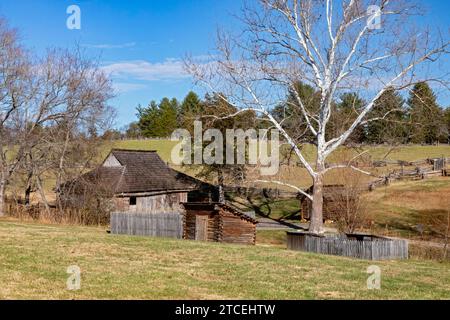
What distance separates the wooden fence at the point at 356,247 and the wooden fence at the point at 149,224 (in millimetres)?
8715

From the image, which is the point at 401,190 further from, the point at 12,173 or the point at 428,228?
the point at 12,173

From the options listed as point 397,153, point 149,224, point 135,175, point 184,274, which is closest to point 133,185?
point 135,175

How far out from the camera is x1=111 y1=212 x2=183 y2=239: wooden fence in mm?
32062

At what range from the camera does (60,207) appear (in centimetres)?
3744

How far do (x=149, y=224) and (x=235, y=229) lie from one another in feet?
17.4

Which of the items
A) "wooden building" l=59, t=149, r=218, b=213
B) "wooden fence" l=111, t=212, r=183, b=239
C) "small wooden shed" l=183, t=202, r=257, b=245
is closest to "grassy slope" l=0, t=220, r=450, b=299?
"small wooden shed" l=183, t=202, r=257, b=245

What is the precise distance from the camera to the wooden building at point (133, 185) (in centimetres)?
3888

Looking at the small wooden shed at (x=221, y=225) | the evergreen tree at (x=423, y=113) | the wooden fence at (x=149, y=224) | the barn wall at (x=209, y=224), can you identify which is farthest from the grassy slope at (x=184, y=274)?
the evergreen tree at (x=423, y=113)

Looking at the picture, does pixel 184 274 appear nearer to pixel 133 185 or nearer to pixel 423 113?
pixel 423 113

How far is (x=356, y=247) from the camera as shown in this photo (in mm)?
23531

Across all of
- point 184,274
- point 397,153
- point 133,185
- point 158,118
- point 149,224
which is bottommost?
point 184,274
